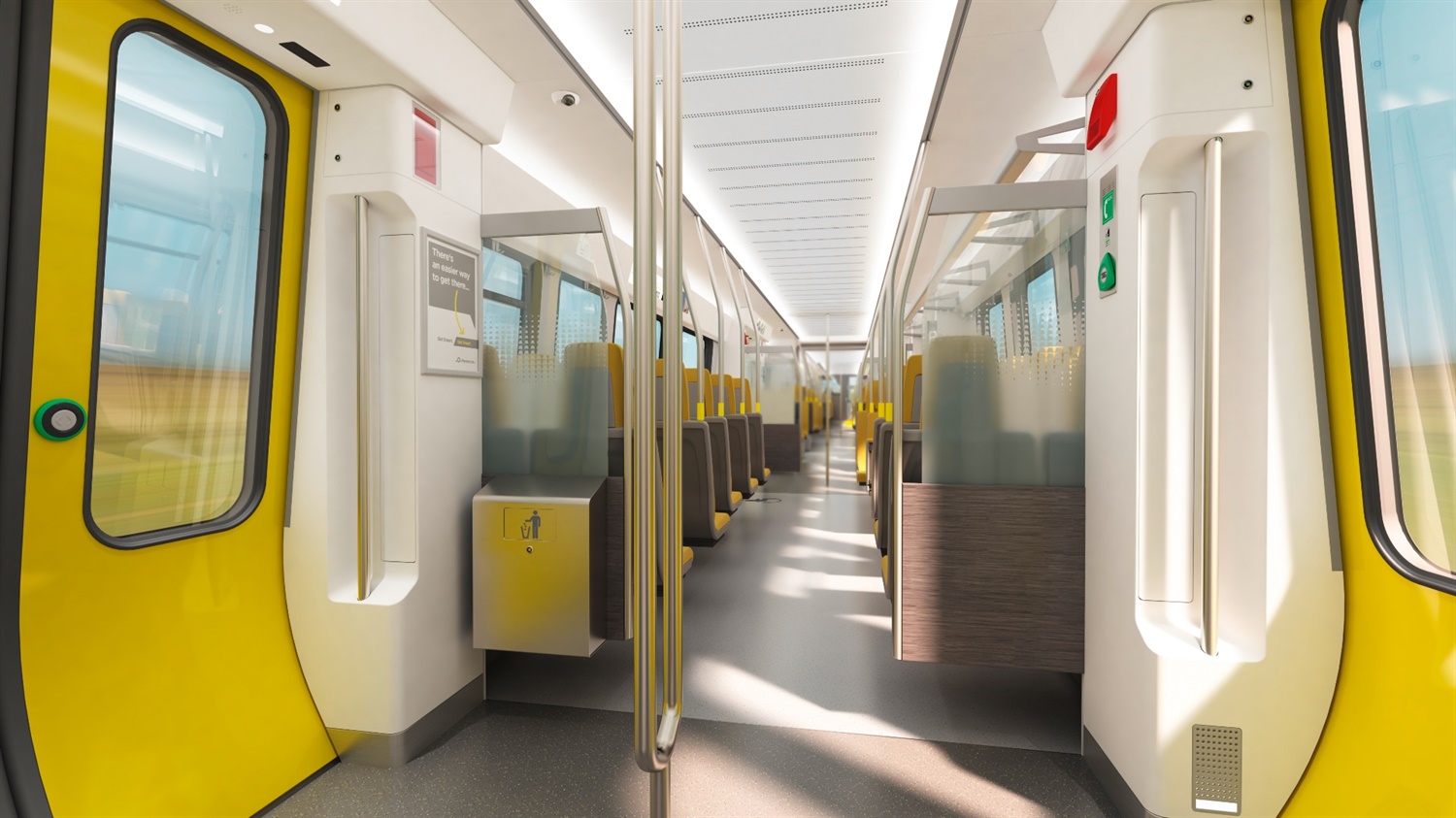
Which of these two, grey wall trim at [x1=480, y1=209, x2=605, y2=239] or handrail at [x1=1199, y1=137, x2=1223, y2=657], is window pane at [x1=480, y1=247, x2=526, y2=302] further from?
handrail at [x1=1199, y1=137, x2=1223, y2=657]

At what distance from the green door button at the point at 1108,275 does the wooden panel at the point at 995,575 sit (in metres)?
0.68

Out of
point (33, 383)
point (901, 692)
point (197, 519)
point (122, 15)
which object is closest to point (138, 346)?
point (33, 383)

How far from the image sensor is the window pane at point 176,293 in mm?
1635

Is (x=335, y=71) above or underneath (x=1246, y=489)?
above

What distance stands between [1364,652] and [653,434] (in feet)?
5.69

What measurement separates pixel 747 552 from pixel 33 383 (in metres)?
4.03

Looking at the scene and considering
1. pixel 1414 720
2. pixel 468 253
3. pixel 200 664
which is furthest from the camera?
pixel 468 253

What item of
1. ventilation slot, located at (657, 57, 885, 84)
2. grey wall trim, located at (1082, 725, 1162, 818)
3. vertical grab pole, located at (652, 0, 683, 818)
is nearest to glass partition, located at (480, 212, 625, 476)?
ventilation slot, located at (657, 57, 885, 84)

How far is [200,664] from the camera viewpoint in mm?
1810

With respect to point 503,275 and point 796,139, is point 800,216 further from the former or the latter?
point 503,275

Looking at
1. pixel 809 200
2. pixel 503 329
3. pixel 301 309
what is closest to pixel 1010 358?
pixel 503 329

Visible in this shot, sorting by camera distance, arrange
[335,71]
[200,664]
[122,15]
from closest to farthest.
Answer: [122,15], [200,664], [335,71]

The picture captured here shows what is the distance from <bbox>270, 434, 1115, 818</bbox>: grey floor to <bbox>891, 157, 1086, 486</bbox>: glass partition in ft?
2.97

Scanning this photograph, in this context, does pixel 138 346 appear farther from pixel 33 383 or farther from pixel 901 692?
pixel 901 692
